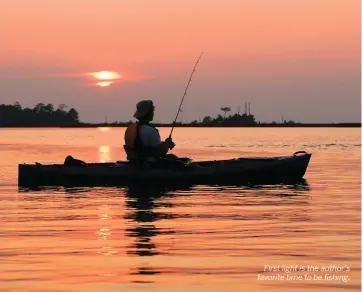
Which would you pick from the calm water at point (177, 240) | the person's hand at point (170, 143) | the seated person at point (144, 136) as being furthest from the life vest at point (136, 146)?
the calm water at point (177, 240)

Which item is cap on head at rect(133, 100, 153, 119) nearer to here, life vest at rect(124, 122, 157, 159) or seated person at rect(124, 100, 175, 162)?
seated person at rect(124, 100, 175, 162)

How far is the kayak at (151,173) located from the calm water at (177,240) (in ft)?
5.40

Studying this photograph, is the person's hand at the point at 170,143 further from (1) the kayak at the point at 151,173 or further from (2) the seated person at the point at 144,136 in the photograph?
(1) the kayak at the point at 151,173

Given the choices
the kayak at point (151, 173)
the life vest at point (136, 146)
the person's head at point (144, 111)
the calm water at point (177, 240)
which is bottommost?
the calm water at point (177, 240)

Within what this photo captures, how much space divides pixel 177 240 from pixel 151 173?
1019cm

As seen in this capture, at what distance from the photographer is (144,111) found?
23.1 m

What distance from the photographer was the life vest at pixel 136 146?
23.2m

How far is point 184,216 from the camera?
1686cm

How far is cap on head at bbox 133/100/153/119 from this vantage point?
23.1 meters

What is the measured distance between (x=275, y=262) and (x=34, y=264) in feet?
8.99

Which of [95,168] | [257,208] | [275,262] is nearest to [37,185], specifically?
[95,168]

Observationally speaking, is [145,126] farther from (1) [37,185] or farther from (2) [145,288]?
(2) [145,288]

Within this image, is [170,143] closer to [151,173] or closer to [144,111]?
[144,111]

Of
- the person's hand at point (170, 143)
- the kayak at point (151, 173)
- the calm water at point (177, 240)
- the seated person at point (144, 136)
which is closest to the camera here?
the calm water at point (177, 240)
